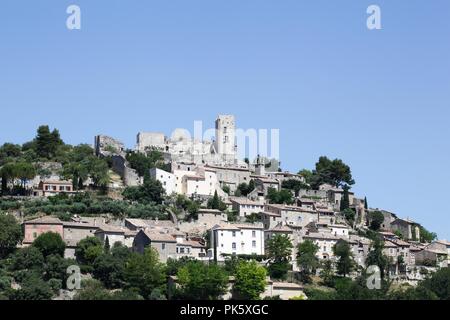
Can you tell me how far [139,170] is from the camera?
8731cm

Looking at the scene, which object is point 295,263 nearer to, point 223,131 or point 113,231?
point 113,231

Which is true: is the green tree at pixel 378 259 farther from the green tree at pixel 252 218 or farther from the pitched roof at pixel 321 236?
the green tree at pixel 252 218

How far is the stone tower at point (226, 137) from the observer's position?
99.8 meters

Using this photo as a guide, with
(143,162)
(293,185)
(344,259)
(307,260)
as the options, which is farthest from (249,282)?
(293,185)

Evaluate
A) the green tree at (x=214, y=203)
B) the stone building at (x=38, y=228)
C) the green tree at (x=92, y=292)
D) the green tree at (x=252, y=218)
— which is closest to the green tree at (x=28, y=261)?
the green tree at (x=92, y=292)

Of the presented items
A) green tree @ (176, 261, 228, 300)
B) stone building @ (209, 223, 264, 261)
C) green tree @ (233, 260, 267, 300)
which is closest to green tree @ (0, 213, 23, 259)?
green tree @ (176, 261, 228, 300)

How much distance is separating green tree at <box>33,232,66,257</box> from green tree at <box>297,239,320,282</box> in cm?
1696

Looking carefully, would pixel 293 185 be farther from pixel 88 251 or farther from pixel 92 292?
pixel 92 292

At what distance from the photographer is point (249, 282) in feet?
208

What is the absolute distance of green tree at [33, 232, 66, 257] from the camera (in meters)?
66.1

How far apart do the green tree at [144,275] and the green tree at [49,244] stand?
532cm

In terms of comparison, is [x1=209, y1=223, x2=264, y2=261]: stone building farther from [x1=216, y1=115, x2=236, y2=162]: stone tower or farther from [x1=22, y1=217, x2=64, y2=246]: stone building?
[x1=216, y1=115, x2=236, y2=162]: stone tower

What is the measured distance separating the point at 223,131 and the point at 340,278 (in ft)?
A: 112

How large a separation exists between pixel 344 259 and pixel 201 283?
1571 centimetres
